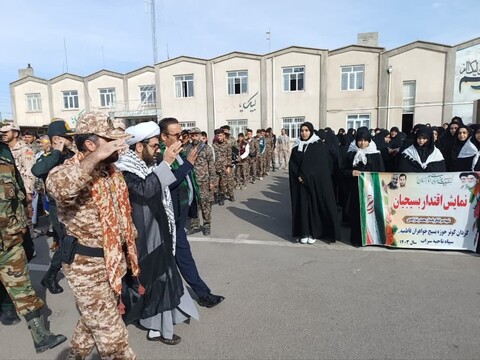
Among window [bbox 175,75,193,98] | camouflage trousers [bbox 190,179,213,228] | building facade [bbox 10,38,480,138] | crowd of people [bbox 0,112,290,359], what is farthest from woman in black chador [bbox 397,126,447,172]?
window [bbox 175,75,193,98]

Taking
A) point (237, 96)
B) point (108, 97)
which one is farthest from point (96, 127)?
point (108, 97)

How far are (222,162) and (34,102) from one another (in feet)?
92.7

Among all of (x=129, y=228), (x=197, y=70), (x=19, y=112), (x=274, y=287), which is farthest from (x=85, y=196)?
Result: (x=19, y=112)

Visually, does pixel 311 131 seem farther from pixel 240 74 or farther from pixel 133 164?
pixel 240 74

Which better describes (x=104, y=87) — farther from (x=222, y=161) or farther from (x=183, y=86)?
(x=222, y=161)

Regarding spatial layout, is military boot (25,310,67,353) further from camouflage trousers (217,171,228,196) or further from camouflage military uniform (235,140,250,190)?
camouflage military uniform (235,140,250,190)

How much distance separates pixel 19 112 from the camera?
99.5 ft

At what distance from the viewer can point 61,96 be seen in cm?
2917

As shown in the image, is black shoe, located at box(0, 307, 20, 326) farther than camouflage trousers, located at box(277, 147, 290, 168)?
No

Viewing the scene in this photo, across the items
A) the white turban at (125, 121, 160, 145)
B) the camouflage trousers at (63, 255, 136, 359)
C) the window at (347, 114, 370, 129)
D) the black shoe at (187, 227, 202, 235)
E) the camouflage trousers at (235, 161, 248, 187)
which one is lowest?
the black shoe at (187, 227, 202, 235)

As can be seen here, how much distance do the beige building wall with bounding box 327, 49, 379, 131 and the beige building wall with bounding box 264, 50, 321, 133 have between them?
86 cm

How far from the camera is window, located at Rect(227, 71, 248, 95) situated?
2434 centimetres

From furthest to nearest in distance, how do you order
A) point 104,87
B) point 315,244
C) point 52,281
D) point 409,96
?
1. point 104,87
2. point 409,96
3. point 315,244
4. point 52,281

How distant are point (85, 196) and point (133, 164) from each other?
0.51m
